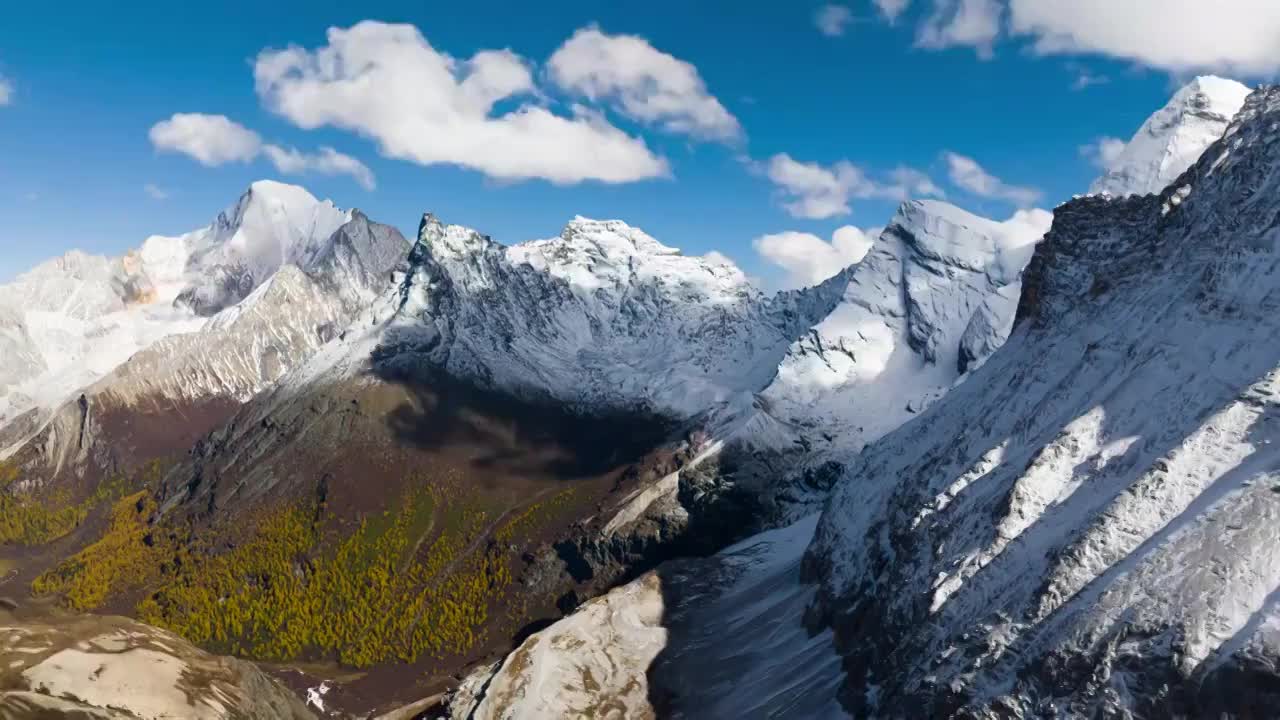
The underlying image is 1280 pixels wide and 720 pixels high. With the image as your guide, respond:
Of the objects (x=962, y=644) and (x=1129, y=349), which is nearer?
(x=962, y=644)

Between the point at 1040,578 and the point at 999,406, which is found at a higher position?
the point at 999,406

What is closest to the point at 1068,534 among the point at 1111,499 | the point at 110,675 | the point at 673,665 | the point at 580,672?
the point at 1111,499

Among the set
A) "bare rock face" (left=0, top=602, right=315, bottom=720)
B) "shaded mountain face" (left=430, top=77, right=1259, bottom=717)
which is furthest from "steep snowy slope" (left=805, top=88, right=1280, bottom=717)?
"bare rock face" (left=0, top=602, right=315, bottom=720)

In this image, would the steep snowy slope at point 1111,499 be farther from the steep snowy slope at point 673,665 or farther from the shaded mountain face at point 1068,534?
the steep snowy slope at point 673,665

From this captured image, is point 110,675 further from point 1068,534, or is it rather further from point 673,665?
point 1068,534

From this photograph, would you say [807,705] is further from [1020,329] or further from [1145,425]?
[1020,329]

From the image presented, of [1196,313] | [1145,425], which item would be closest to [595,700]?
[1145,425]

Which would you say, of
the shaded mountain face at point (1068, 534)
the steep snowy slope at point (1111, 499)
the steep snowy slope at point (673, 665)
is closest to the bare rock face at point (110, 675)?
the steep snowy slope at point (673, 665)

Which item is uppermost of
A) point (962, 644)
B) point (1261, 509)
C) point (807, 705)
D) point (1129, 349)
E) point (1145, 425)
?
point (1129, 349)
